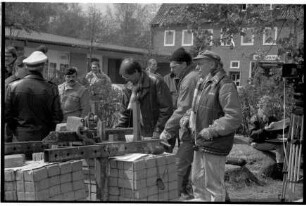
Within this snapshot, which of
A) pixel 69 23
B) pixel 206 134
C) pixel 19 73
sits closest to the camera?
pixel 206 134

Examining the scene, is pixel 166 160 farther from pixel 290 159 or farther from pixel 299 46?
pixel 299 46

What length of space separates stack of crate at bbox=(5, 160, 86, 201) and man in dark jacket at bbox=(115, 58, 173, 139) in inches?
54.7

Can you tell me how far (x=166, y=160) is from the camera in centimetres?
508

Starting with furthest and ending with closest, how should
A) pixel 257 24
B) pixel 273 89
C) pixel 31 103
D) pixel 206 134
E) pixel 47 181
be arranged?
pixel 273 89 < pixel 257 24 < pixel 31 103 < pixel 206 134 < pixel 47 181

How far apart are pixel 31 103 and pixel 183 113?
1580 millimetres

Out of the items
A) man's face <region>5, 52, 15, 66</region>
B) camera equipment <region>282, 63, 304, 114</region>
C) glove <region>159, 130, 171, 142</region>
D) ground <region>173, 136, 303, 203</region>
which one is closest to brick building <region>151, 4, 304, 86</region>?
ground <region>173, 136, 303, 203</region>

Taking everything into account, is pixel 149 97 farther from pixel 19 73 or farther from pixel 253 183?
pixel 253 183

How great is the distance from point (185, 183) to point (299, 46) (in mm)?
2715

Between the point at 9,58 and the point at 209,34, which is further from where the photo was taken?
the point at 209,34

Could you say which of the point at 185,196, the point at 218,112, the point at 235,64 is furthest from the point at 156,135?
the point at 235,64

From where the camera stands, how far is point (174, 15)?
29.1 ft

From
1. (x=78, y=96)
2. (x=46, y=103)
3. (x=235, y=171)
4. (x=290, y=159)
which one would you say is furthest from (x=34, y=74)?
(x=235, y=171)

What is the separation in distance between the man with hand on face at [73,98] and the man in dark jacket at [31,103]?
1.97 m

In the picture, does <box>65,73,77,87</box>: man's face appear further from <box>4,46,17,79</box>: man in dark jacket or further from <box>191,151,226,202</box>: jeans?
<box>191,151,226,202</box>: jeans
